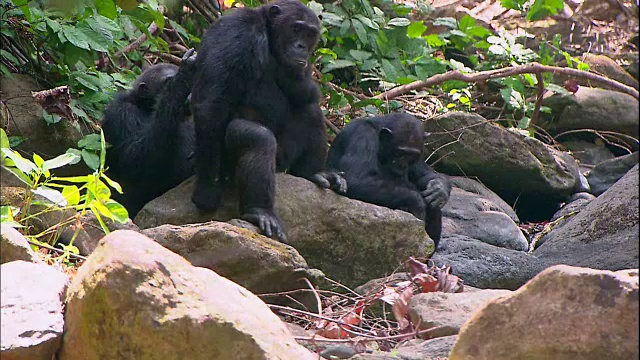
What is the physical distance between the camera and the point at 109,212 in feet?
13.0

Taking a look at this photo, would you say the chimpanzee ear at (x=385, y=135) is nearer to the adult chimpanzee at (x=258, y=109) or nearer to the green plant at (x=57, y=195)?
the adult chimpanzee at (x=258, y=109)

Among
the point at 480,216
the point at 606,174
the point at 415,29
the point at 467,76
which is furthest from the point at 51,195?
the point at 606,174

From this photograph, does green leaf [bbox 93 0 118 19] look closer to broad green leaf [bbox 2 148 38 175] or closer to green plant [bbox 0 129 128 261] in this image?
green plant [bbox 0 129 128 261]

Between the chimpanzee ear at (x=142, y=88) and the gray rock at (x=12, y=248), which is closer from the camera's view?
the gray rock at (x=12, y=248)

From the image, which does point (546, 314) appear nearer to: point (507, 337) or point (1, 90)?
point (507, 337)

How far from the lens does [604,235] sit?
624 centimetres

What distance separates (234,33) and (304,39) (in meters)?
0.53

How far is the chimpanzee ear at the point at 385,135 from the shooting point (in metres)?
7.48

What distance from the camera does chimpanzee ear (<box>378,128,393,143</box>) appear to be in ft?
24.6

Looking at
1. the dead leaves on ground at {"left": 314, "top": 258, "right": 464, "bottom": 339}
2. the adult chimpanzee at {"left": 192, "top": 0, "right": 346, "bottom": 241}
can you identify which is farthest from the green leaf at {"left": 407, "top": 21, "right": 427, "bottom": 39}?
the dead leaves on ground at {"left": 314, "top": 258, "right": 464, "bottom": 339}

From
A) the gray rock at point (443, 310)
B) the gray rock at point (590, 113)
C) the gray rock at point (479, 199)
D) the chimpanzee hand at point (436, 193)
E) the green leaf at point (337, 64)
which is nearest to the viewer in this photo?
the gray rock at point (443, 310)

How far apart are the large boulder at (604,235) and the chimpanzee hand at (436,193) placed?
34.3 inches

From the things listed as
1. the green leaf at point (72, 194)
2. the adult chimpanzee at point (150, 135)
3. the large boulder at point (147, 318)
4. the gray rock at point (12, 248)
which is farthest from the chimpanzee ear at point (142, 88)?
the large boulder at point (147, 318)

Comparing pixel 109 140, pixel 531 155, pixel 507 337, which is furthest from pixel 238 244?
pixel 531 155
